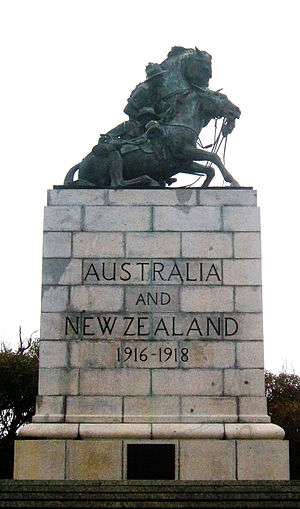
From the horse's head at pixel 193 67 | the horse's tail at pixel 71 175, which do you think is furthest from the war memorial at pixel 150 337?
the horse's head at pixel 193 67

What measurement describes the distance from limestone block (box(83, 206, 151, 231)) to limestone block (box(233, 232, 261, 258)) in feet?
5.07

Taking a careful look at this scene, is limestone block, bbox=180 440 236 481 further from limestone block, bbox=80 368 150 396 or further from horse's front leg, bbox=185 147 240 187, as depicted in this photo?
horse's front leg, bbox=185 147 240 187

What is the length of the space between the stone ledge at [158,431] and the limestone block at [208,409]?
11 cm

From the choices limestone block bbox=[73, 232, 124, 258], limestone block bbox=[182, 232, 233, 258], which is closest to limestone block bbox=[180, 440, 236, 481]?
limestone block bbox=[182, 232, 233, 258]

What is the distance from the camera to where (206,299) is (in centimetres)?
1406

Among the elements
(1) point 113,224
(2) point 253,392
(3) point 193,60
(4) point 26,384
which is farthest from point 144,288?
(4) point 26,384

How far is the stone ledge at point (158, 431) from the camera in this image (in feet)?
43.4

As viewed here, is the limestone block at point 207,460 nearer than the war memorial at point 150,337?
Yes

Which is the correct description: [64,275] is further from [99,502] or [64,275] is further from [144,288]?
[99,502]

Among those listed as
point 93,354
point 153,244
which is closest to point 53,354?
point 93,354

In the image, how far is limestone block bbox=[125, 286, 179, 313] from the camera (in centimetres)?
1402

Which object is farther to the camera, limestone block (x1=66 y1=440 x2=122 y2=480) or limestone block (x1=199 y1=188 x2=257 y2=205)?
limestone block (x1=199 y1=188 x2=257 y2=205)

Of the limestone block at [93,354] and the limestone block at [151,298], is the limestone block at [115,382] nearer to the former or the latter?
the limestone block at [93,354]

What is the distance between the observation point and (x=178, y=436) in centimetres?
1323
